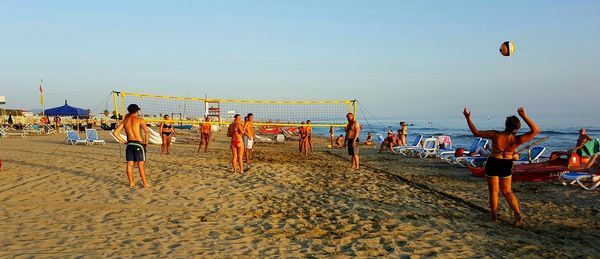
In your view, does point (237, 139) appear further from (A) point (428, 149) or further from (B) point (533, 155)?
(A) point (428, 149)

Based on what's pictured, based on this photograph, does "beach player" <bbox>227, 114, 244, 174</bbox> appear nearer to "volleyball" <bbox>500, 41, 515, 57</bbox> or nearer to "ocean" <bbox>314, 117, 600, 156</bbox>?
"volleyball" <bbox>500, 41, 515, 57</bbox>

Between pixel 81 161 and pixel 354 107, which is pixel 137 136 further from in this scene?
pixel 354 107

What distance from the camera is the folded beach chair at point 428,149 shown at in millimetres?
14023

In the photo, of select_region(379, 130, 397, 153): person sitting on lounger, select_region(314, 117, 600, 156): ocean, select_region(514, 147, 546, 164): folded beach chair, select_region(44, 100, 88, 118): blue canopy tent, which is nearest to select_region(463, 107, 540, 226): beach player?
select_region(514, 147, 546, 164): folded beach chair

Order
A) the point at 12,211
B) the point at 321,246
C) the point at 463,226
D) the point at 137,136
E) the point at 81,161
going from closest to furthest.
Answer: the point at 321,246
the point at 463,226
the point at 12,211
the point at 137,136
the point at 81,161

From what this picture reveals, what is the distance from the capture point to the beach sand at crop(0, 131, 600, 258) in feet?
12.9

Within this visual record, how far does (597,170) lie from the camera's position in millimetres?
8031

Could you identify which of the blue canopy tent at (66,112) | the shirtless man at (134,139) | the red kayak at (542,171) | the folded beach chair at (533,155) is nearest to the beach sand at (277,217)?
the red kayak at (542,171)

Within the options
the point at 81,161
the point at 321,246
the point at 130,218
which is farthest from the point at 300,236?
the point at 81,161

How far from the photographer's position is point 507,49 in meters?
8.23

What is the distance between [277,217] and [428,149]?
10026 mm

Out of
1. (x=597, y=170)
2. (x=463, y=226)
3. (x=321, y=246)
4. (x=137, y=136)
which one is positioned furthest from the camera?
(x=597, y=170)

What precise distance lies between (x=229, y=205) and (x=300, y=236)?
5.85ft

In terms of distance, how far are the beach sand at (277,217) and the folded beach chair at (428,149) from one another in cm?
529
